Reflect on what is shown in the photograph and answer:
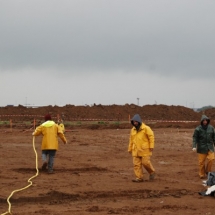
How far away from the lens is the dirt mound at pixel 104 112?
55031 millimetres

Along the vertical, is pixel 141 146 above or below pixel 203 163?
above

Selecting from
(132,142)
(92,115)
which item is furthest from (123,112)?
(132,142)

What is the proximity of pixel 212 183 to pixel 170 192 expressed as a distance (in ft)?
4.12

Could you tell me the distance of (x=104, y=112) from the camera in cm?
5716

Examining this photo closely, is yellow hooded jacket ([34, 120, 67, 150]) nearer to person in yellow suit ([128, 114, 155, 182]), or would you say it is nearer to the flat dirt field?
the flat dirt field

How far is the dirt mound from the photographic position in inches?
2167

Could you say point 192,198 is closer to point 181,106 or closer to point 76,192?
point 76,192

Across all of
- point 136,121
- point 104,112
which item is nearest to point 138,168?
point 136,121

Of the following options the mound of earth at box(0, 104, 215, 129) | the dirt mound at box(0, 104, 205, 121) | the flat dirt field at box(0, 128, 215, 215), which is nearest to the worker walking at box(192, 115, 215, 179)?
the flat dirt field at box(0, 128, 215, 215)

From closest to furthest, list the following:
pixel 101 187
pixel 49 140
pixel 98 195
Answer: pixel 98 195, pixel 101 187, pixel 49 140

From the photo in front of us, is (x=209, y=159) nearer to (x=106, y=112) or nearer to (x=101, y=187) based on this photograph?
(x=101, y=187)

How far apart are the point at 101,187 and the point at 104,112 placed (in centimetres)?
4550

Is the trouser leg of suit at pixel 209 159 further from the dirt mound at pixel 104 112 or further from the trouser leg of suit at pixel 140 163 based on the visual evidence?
the dirt mound at pixel 104 112

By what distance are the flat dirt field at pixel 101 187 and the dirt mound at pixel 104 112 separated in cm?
3544
